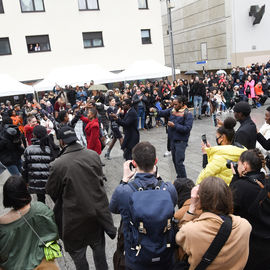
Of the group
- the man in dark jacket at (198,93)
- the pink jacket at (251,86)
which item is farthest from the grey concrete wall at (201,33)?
the man in dark jacket at (198,93)

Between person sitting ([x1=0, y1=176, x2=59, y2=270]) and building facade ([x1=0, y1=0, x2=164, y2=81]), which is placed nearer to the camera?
person sitting ([x1=0, y1=176, x2=59, y2=270])

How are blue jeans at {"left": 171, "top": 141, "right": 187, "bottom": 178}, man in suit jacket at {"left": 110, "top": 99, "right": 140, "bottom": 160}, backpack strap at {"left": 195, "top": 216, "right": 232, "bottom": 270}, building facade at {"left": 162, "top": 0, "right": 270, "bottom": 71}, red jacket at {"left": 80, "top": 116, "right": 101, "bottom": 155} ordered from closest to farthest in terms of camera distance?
1. backpack strap at {"left": 195, "top": 216, "right": 232, "bottom": 270}
2. blue jeans at {"left": 171, "top": 141, "right": 187, "bottom": 178}
3. red jacket at {"left": 80, "top": 116, "right": 101, "bottom": 155}
4. man in suit jacket at {"left": 110, "top": 99, "right": 140, "bottom": 160}
5. building facade at {"left": 162, "top": 0, "right": 270, "bottom": 71}

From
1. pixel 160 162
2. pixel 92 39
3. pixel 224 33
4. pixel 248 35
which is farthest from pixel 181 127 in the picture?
pixel 248 35

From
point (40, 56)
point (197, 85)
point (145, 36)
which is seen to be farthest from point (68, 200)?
point (145, 36)

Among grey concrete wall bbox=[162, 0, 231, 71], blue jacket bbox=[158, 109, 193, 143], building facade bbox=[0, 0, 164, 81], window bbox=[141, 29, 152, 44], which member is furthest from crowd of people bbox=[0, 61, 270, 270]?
grey concrete wall bbox=[162, 0, 231, 71]

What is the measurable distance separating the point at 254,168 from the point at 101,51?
787 inches

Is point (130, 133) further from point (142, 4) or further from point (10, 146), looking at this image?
point (142, 4)

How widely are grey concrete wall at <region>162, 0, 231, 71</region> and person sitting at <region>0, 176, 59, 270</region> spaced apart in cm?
2890

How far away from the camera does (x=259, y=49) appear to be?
2850 centimetres

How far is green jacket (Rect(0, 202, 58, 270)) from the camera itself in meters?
2.47

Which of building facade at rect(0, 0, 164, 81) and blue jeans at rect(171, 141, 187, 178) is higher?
building facade at rect(0, 0, 164, 81)

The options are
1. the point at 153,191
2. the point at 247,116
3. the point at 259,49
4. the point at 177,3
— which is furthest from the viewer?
the point at 177,3

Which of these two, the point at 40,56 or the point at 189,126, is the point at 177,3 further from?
the point at 189,126

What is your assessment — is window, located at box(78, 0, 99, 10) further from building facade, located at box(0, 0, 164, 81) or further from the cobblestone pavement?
the cobblestone pavement
